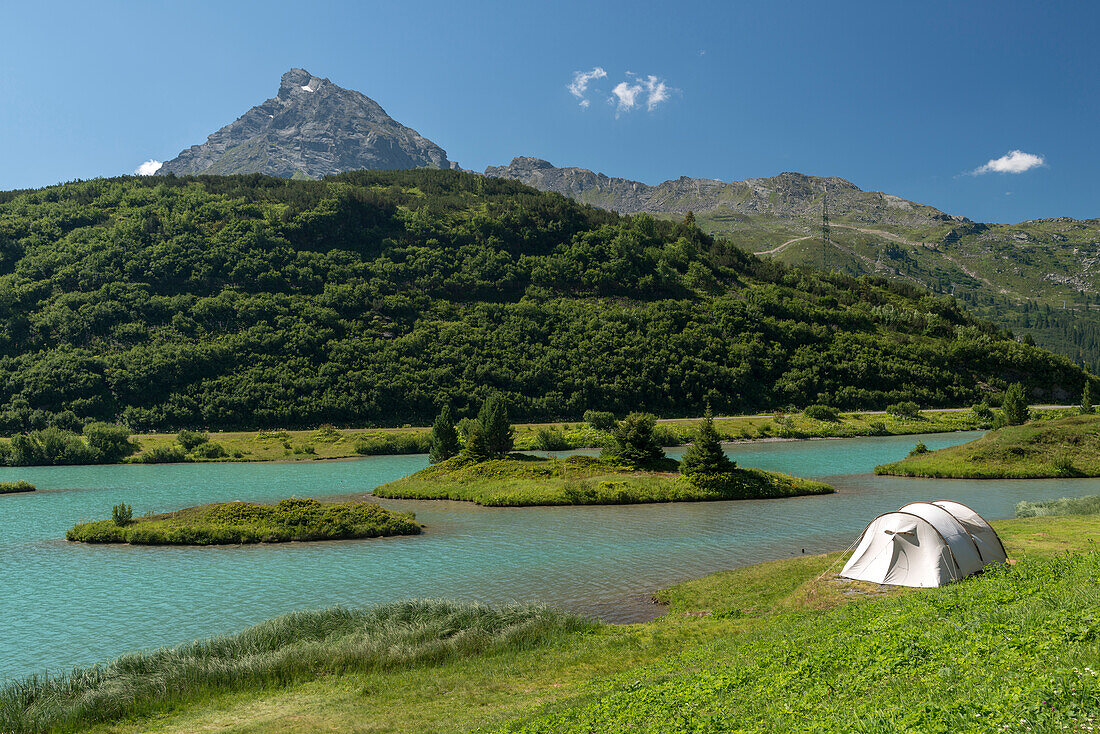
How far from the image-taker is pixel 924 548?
1955 centimetres

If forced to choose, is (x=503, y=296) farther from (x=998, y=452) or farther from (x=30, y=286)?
(x=998, y=452)

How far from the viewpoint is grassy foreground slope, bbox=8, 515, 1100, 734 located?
26.2 ft

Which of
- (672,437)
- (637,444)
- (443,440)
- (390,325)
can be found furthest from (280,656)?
(390,325)

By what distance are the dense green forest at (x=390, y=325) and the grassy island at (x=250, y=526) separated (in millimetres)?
77722

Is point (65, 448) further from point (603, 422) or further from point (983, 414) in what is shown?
point (983, 414)

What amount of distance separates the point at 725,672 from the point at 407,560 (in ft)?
75.4

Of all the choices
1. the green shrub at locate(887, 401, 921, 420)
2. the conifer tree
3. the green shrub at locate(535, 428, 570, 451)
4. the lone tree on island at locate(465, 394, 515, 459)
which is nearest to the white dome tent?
the lone tree on island at locate(465, 394, 515, 459)

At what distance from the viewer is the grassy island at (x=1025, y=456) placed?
168ft

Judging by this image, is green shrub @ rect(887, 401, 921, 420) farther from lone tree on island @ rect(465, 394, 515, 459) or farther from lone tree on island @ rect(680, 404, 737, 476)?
lone tree on island @ rect(465, 394, 515, 459)

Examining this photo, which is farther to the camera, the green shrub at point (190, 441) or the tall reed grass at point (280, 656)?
the green shrub at point (190, 441)

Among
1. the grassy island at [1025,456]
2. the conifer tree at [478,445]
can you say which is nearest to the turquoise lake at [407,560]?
the grassy island at [1025,456]

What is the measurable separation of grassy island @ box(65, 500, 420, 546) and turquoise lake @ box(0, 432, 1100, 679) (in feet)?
3.99

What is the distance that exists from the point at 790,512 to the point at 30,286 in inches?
6660

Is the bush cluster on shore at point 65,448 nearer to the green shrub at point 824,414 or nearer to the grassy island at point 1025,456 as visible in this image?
the grassy island at point 1025,456
